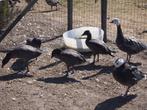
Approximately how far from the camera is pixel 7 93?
27.5 ft

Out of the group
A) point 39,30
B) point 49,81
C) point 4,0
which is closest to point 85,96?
point 49,81

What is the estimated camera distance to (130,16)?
532 inches

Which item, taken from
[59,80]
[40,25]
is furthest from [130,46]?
[40,25]

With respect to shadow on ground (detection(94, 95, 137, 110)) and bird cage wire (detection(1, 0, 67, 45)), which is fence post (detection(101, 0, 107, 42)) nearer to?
bird cage wire (detection(1, 0, 67, 45))

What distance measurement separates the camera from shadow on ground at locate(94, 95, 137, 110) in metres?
7.80

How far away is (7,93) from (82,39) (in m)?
2.90

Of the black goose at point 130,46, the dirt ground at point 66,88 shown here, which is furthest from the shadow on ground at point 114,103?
the black goose at point 130,46

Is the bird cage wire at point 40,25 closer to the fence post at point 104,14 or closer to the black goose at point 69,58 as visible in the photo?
the fence post at point 104,14

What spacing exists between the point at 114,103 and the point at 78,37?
324 centimetres

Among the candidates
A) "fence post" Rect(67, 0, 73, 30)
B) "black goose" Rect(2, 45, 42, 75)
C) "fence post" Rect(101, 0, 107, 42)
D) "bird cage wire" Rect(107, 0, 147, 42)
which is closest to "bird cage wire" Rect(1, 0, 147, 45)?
"bird cage wire" Rect(107, 0, 147, 42)

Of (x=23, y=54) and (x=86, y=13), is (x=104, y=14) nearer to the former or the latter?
(x=23, y=54)

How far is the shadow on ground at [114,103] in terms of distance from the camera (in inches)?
307

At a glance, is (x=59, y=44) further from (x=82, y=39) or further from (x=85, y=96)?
(x=85, y=96)

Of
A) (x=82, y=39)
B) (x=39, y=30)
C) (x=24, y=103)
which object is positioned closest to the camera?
(x=24, y=103)
